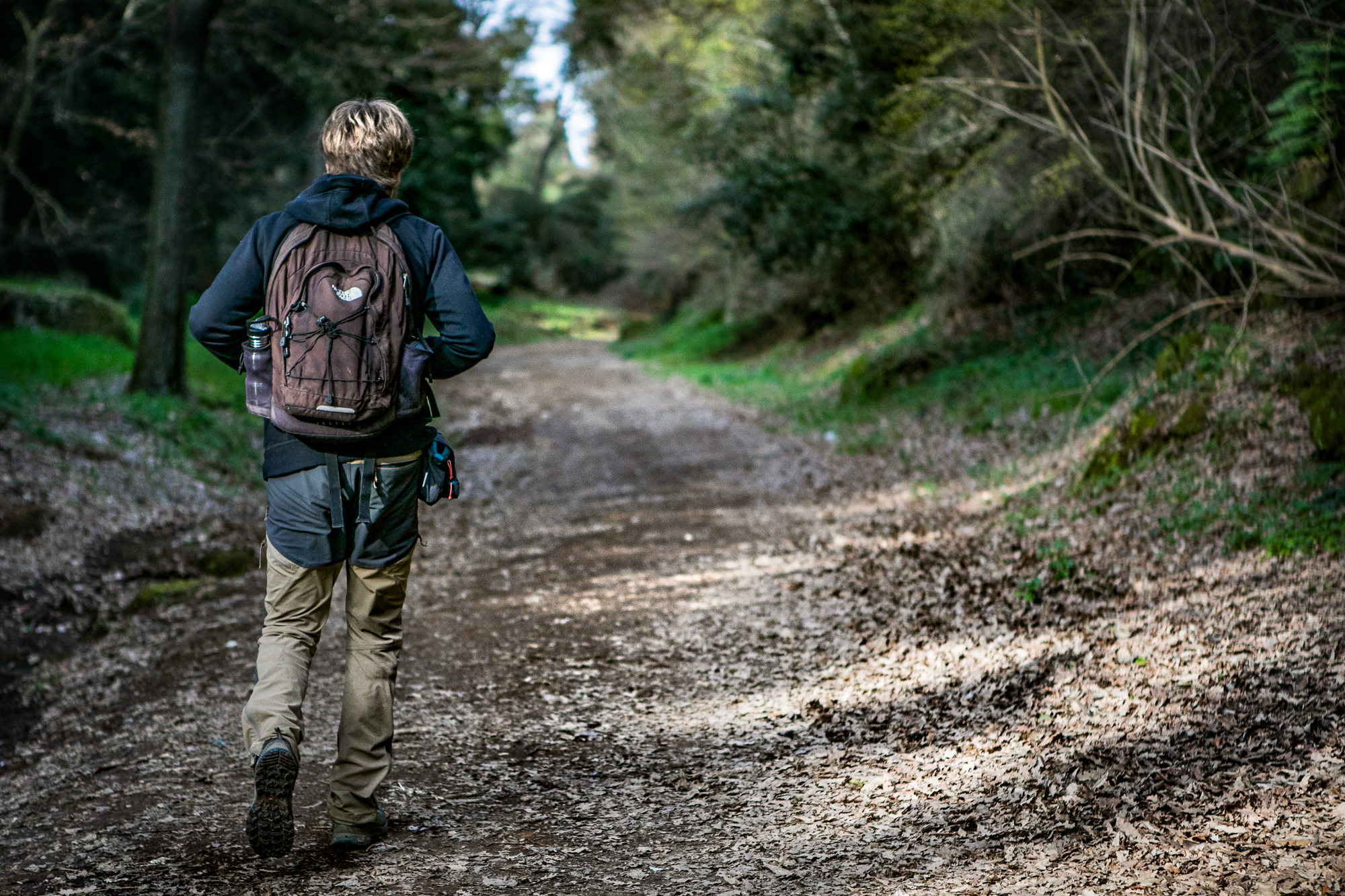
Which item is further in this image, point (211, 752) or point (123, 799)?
point (211, 752)

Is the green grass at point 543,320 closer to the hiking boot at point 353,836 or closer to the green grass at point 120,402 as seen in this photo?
the green grass at point 120,402

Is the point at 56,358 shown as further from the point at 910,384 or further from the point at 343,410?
the point at 343,410

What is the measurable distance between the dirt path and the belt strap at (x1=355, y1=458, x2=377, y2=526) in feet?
3.72

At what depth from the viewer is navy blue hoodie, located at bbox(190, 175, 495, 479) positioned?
11.2 ft

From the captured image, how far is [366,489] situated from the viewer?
11.4 feet

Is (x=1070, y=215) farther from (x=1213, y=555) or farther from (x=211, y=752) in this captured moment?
(x=211, y=752)

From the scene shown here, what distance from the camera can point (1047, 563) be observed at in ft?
21.5

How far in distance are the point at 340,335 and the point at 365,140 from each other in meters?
0.69

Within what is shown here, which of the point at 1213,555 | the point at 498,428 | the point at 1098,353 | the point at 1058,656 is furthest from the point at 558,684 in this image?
the point at 498,428

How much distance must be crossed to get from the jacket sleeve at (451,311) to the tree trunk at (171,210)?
35.4ft

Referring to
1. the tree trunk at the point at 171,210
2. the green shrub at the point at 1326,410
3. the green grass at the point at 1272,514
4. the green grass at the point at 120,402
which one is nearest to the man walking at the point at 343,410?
the green grass at the point at 1272,514

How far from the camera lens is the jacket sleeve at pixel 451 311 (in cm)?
351

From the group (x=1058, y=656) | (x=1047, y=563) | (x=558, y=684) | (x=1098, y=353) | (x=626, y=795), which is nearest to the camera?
(x=626, y=795)

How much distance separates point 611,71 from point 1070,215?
24.6 meters
